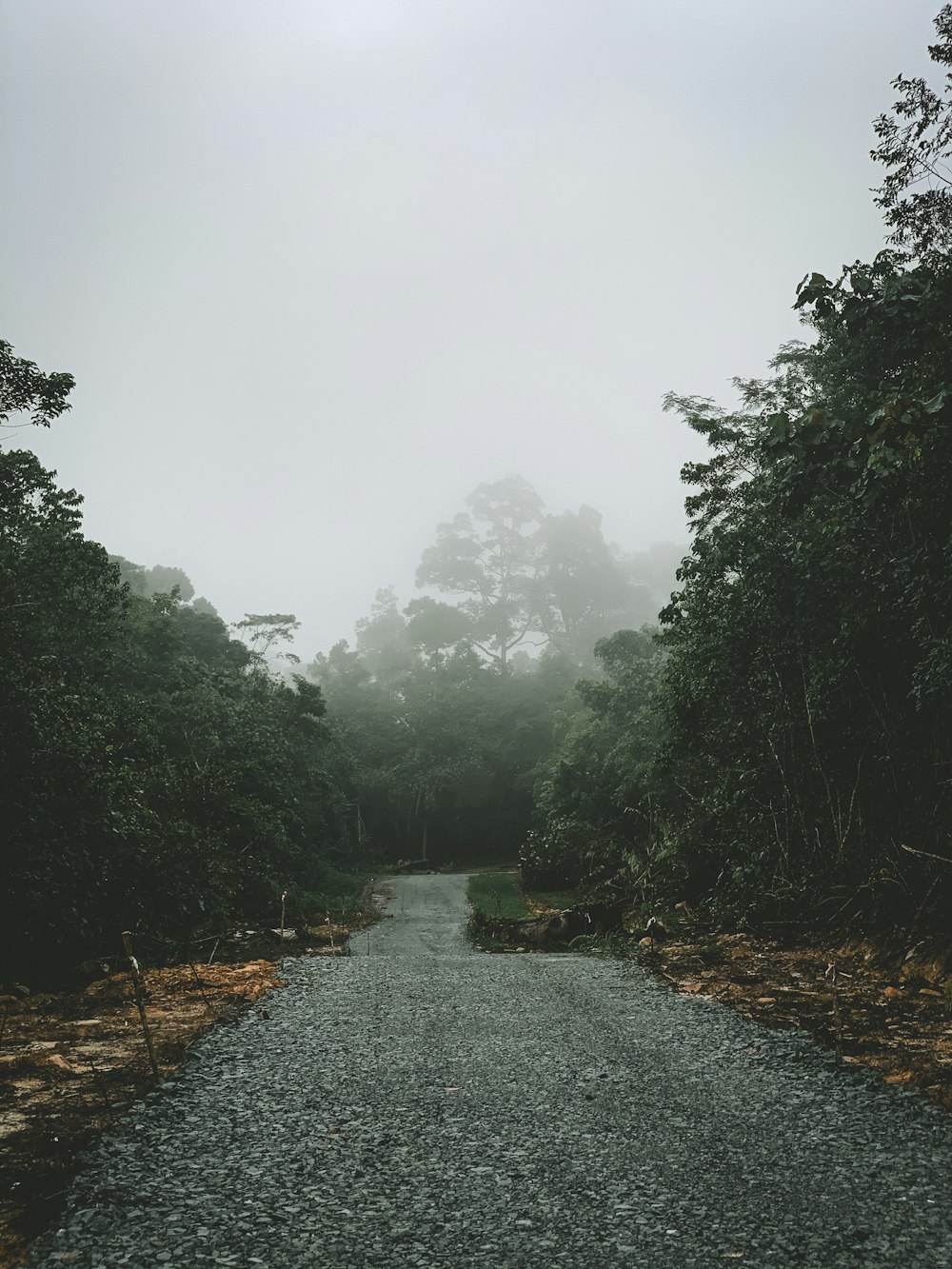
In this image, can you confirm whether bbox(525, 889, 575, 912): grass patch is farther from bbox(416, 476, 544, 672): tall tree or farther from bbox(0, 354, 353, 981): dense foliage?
bbox(416, 476, 544, 672): tall tree

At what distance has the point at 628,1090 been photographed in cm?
457

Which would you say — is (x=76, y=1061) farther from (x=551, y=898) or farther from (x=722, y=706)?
(x=551, y=898)

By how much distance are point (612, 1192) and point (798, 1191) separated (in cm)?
77

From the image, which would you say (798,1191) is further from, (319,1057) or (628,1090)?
(319,1057)

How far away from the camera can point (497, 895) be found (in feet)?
67.3

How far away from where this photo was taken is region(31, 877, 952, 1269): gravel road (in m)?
2.80

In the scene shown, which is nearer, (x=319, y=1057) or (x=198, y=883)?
(x=319, y=1057)

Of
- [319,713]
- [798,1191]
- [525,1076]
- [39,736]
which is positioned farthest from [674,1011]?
[319,713]

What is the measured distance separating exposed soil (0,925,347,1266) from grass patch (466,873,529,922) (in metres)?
10.2

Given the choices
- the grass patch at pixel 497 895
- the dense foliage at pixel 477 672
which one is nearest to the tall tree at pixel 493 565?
the dense foliage at pixel 477 672

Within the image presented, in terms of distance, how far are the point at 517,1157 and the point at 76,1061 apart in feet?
10.9

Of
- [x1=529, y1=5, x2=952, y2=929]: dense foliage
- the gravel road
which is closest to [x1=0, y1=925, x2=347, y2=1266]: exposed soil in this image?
the gravel road

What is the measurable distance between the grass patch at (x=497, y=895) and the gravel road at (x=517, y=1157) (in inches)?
486

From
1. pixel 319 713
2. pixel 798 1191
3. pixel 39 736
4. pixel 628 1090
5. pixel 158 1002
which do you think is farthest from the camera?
pixel 319 713
